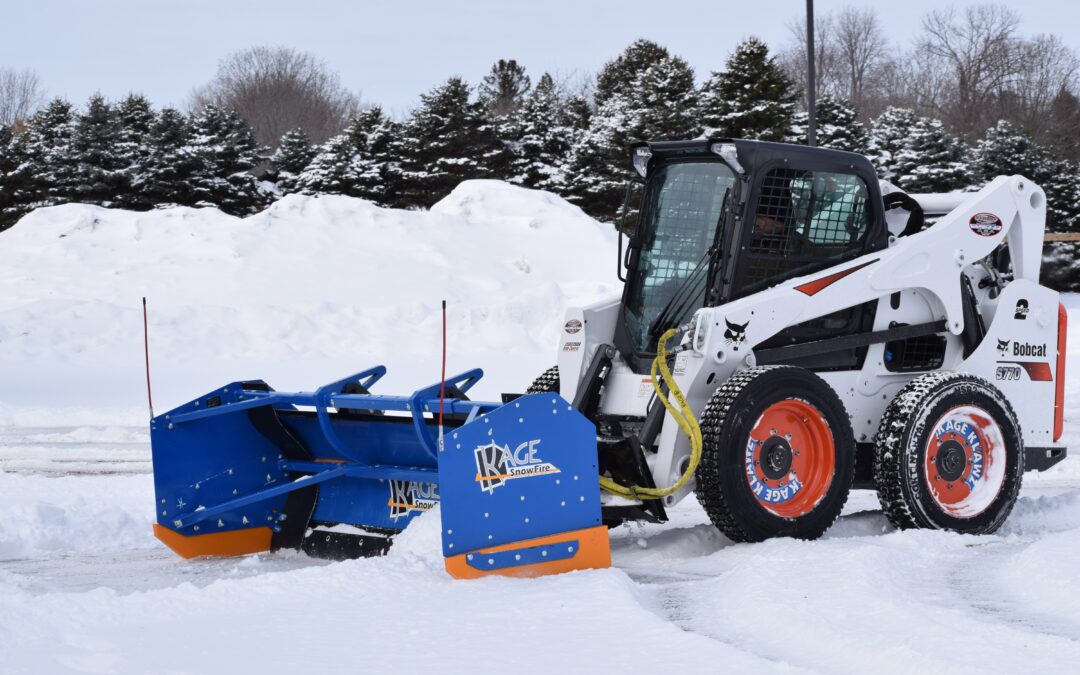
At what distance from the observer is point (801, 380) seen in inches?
244

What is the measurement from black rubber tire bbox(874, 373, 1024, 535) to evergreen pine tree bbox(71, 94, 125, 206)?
107ft

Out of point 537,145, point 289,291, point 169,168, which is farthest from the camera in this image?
point 537,145

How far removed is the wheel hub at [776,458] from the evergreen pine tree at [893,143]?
92.2 feet

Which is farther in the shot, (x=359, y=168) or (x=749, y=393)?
(x=359, y=168)

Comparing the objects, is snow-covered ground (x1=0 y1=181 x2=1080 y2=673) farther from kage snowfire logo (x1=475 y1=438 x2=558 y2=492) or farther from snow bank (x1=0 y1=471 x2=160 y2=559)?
kage snowfire logo (x1=475 y1=438 x2=558 y2=492)

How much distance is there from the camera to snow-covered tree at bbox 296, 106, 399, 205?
35500mm

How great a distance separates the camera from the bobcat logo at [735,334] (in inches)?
246

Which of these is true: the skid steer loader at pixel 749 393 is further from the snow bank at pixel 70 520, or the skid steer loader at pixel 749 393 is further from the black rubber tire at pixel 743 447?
the snow bank at pixel 70 520

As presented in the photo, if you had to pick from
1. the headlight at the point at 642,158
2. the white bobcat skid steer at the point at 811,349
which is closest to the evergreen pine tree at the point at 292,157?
the headlight at the point at 642,158

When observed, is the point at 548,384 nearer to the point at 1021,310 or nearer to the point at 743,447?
the point at 743,447

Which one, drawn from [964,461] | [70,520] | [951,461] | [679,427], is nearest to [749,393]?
[679,427]

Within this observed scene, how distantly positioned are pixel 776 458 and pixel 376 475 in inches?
84.3

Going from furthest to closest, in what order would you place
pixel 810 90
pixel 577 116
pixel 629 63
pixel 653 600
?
1. pixel 629 63
2. pixel 577 116
3. pixel 810 90
4. pixel 653 600

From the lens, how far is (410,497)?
6.73 meters
